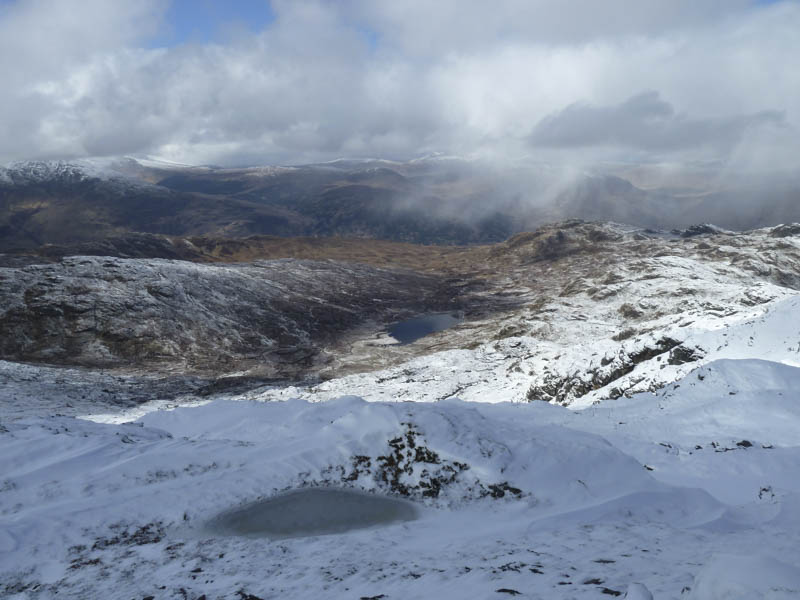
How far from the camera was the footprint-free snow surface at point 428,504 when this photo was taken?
7.29m

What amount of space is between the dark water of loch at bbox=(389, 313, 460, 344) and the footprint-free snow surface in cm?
5761

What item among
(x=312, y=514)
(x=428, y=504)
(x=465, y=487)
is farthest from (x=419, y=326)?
(x=312, y=514)

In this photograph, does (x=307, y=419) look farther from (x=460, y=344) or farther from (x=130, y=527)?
(x=460, y=344)

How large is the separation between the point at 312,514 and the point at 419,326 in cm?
7240

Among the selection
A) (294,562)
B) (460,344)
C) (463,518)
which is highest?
(294,562)

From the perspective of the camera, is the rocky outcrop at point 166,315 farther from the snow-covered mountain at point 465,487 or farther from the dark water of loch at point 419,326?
the snow-covered mountain at point 465,487

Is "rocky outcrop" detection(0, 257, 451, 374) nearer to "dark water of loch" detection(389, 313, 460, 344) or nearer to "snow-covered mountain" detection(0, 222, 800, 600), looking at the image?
"dark water of loch" detection(389, 313, 460, 344)

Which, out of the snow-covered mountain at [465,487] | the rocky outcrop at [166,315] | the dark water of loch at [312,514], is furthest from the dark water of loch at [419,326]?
the dark water of loch at [312,514]

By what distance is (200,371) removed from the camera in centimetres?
5584

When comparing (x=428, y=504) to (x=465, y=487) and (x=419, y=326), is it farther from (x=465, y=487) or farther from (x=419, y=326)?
(x=419, y=326)

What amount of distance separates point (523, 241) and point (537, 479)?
150 m

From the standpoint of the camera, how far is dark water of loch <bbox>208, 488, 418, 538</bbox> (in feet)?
33.7

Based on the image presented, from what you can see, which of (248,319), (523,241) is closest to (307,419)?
(248,319)

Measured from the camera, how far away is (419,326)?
273ft
